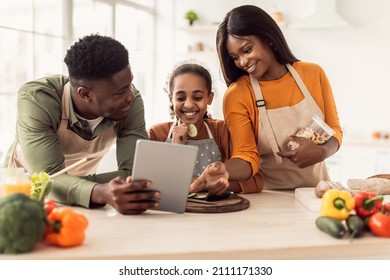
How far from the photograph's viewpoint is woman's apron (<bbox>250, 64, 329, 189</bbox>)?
7.71 feet

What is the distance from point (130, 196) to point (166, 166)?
0.51 feet

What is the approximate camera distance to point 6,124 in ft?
12.9

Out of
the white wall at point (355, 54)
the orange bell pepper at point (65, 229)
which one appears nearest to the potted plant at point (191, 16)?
the white wall at point (355, 54)

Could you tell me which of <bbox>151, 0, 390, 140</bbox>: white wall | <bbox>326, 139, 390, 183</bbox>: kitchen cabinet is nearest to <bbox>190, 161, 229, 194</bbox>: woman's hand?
<bbox>326, 139, 390, 183</bbox>: kitchen cabinet

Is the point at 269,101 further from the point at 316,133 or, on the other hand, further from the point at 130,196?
the point at 130,196

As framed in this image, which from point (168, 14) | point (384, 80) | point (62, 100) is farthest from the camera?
point (168, 14)

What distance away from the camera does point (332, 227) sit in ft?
5.26

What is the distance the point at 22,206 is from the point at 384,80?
5221 mm

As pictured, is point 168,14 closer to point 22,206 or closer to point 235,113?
point 235,113

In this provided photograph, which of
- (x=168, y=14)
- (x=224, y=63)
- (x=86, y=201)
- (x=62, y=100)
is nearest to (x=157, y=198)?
(x=86, y=201)

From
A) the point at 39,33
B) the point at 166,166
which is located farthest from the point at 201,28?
the point at 166,166

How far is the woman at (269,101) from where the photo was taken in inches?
88.4
